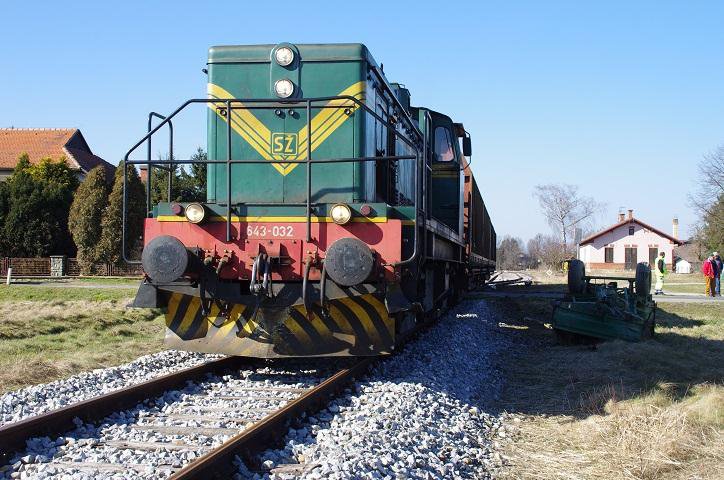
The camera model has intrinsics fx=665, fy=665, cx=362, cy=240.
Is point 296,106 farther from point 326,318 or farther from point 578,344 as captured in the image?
point 578,344

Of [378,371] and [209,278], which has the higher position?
[209,278]

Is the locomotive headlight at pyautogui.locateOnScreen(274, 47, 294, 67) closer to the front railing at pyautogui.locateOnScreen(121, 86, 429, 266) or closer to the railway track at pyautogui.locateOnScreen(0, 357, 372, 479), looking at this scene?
the front railing at pyautogui.locateOnScreen(121, 86, 429, 266)

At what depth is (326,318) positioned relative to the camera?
21.0 ft

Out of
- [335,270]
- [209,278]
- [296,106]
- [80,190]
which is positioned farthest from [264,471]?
[80,190]

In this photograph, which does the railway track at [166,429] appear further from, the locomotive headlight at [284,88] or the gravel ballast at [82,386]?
the locomotive headlight at [284,88]

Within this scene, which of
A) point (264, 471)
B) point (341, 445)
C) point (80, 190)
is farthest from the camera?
point (80, 190)

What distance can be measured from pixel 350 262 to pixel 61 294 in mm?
16971

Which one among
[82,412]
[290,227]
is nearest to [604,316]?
[290,227]

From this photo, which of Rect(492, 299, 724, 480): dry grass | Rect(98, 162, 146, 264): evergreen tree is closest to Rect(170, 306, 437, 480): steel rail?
Rect(492, 299, 724, 480): dry grass

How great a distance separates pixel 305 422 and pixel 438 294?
17.2 feet

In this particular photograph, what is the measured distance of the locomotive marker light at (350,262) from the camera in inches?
221

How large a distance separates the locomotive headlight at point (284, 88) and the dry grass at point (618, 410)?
3806 millimetres

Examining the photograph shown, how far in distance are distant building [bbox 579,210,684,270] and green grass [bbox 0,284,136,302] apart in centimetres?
5183

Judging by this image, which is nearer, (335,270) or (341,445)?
(341,445)
